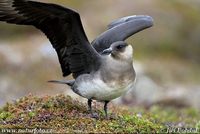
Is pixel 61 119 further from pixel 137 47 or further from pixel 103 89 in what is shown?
pixel 137 47

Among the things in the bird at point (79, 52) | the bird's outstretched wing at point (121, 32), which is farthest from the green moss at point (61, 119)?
the bird's outstretched wing at point (121, 32)

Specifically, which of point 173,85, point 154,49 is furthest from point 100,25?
point 173,85

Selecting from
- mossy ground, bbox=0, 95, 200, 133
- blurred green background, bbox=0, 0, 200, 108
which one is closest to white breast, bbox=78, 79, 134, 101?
mossy ground, bbox=0, 95, 200, 133

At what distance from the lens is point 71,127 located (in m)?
9.92

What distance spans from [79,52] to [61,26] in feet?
1.91

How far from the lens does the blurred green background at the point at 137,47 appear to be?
2427 centimetres

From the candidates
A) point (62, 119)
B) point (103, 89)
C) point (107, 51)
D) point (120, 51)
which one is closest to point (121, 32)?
point (107, 51)

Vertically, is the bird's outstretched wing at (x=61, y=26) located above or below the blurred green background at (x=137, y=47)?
above

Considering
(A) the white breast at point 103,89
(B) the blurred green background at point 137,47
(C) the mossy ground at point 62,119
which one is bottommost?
(B) the blurred green background at point 137,47

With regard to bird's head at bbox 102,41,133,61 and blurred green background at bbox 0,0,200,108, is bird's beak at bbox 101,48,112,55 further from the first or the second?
blurred green background at bbox 0,0,200,108

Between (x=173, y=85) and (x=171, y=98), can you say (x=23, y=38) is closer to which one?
(x=173, y=85)

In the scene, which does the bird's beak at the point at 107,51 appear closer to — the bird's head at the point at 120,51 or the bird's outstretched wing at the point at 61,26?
the bird's head at the point at 120,51

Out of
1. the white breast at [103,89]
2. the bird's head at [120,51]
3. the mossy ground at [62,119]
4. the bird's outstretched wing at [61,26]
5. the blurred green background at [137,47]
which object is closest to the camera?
the mossy ground at [62,119]

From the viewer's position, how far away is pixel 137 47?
26172 millimetres
